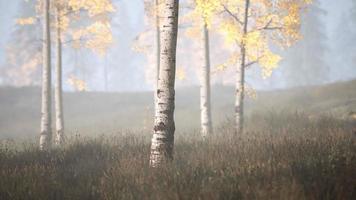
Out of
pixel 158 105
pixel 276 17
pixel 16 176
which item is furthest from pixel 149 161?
pixel 276 17

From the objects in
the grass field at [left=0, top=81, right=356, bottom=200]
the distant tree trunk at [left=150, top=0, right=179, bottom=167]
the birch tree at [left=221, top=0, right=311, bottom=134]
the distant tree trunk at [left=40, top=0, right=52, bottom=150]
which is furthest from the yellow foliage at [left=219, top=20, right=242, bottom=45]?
the distant tree trunk at [left=40, top=0, right=52, bottom=150]

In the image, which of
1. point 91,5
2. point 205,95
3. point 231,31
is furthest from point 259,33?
point 91,5

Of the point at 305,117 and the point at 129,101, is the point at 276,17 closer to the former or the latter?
the point at 305,117

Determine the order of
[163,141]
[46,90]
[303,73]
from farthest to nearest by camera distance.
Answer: [303,73], [46,90], [163,141]

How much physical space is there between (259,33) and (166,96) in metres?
6.87

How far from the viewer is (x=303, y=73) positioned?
170 ft

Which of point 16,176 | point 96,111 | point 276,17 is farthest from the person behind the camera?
point 96,111

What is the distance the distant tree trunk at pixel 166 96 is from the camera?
25.7 feet

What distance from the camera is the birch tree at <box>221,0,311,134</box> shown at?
13.6 m

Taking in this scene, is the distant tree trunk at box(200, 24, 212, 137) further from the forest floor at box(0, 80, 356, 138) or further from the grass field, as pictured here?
the forest floor at box(0, 80, 356, 138)

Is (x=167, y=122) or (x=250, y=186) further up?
(x=167, y=122)

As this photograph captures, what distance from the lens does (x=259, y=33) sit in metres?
13.6

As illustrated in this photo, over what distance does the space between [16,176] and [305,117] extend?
1167 cm

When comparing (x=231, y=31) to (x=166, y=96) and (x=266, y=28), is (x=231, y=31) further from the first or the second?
(x=166, y=96)
